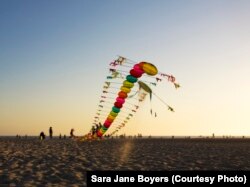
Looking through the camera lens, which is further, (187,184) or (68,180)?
(68,180)

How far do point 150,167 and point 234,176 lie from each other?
832cm

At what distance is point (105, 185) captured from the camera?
13.0 m

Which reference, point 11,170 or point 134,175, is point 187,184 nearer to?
point 134,175

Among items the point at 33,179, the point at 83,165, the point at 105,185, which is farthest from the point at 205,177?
the point at 83,165

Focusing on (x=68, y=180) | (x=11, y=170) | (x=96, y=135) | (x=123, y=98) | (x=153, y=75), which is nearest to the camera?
(x=68, y=180)

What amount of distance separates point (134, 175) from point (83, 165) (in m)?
9.21

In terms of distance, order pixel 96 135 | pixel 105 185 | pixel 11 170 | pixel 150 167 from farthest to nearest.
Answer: pixel 96 135 < pixel 150 167 < pixel 11 170 < pixel 105 185

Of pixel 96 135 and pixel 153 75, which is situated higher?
pixel 153 75

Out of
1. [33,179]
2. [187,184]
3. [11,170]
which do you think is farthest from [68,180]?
[187,184]

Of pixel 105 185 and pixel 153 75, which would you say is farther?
pixel 153 75

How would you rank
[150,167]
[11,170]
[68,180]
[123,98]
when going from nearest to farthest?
[68,180]
[11,170]
[150,167]
[123,98]

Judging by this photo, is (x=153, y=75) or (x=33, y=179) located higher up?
(x=153, y=75)

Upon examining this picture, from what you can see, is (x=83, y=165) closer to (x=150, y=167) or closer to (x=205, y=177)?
(x=150, y=167)

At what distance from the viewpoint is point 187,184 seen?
1351cm
